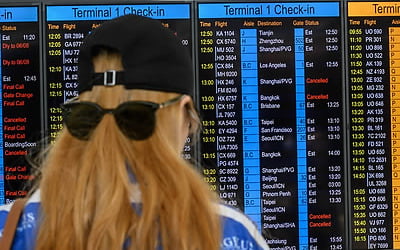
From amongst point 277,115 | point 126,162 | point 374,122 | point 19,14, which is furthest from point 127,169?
point 374,122

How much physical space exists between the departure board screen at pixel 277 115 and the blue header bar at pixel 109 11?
0.50ft

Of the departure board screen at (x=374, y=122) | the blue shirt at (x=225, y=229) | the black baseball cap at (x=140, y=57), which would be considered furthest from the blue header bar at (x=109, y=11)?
the blue shirt at (x=225, y=229)

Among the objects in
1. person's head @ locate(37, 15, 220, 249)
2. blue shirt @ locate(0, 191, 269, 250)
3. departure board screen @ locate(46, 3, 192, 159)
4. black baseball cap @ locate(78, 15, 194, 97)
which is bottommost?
blue shirt @ locate(0, 191, 269, 250)

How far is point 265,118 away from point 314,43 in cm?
45

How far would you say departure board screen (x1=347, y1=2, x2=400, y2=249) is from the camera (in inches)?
125

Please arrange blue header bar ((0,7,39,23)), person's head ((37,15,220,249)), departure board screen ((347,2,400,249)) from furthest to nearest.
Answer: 1. departure board screen ((347,2,400,249))
2. blue header bar ((0,7,39,23))
3. person's head ((37,15,220,249))

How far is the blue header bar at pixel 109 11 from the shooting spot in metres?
3.09

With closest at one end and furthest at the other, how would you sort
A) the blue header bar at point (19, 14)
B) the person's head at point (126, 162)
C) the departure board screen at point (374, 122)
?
the person's head at point (126, 162) → the blue header bar at point (19, 14) → the departure board screen at point (374, 122)

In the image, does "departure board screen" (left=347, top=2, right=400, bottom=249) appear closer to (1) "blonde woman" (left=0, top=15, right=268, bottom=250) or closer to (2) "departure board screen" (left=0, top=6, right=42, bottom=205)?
(2) "departure board screen" (left=0, top=6, right=42, bottom=205)

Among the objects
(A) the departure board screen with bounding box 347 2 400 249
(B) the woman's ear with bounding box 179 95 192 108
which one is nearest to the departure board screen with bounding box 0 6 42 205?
(A) the departure board screen with bounding box 347 2 400 249

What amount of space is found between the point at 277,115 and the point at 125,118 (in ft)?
6.49

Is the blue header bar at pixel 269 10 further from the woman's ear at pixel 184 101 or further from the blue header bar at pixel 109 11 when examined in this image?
the woman's ear at pixel 184 101

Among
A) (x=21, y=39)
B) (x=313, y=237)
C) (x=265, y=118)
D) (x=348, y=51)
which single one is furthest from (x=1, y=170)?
(x=348, y=51)

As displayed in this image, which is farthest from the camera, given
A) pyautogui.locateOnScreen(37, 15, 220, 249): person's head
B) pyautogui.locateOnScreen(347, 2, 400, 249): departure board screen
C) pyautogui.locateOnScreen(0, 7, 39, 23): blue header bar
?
pyautogui.locateOnScreen(347, 2, 400, 249): departure board screen
